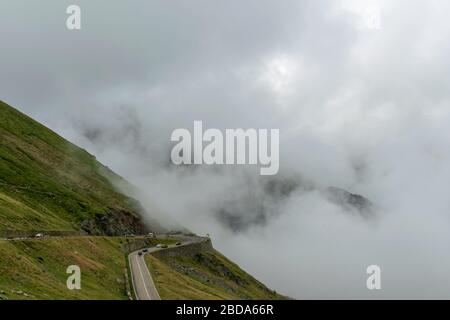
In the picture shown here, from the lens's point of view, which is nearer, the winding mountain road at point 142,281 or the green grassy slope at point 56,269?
the green grassy slope at point 56,269

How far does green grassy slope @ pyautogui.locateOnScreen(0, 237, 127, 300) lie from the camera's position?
186 ft

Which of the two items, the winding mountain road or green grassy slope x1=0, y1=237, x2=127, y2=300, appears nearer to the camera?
green grassy slope x1=0, y1=237, x2=127, y2=300

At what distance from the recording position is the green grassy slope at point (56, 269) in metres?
56.6

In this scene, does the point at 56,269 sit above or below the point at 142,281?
above

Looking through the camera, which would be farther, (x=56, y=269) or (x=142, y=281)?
(x=142, y=281)

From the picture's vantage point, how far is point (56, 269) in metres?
74.4

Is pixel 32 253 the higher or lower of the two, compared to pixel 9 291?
higher

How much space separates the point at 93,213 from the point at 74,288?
129347 millimetres
